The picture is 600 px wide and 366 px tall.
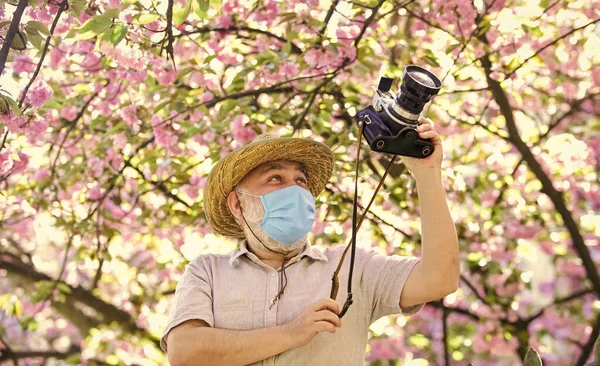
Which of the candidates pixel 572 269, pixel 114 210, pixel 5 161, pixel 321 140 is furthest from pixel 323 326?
pixel 572 269

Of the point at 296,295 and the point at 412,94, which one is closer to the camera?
the point at 412,94

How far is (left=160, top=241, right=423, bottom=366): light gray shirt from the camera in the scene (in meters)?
1.95

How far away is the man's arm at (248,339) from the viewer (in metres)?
1.81

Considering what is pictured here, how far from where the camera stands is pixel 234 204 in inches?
90.7

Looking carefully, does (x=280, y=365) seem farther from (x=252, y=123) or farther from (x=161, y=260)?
(x=161, y=260)

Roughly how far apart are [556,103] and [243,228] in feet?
12.4

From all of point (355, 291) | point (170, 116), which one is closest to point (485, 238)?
point (170, 116)

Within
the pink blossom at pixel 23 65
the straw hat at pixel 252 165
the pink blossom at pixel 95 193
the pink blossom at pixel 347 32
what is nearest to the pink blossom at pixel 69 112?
the pink blossom at pixel 95 193

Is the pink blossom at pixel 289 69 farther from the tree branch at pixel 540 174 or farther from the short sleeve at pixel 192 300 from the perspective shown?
the short sleeve at pixel 192 300

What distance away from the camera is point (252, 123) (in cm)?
399

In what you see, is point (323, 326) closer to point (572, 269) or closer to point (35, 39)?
point (35, 39)

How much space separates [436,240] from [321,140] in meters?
2.37

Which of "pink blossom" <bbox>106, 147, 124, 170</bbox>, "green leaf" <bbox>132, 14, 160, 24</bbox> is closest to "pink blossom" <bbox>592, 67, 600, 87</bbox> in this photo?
"pink blossom" <bbox>106, 147, 124, 170</bbox>

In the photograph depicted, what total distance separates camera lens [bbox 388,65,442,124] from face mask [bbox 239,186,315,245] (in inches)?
18.6
